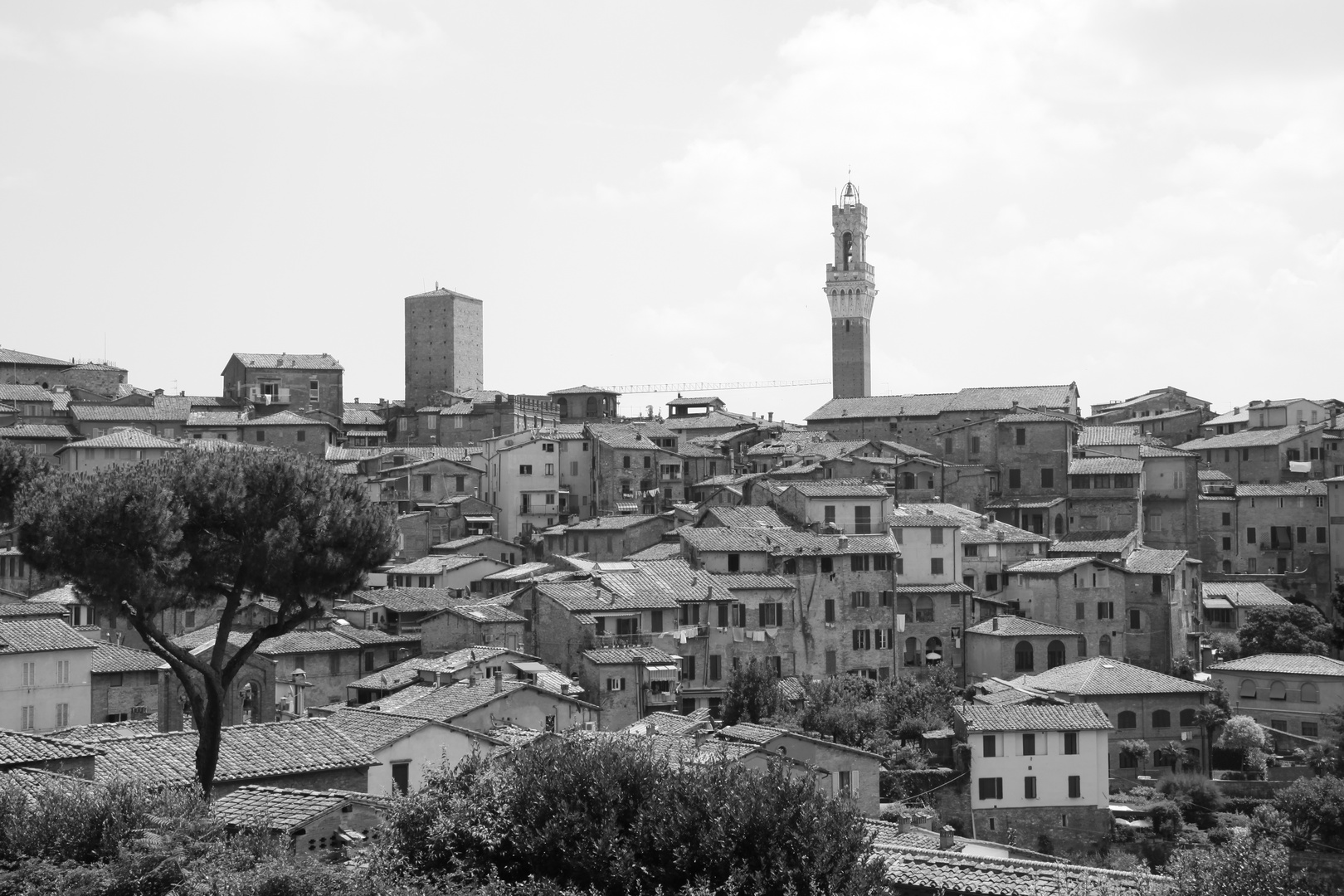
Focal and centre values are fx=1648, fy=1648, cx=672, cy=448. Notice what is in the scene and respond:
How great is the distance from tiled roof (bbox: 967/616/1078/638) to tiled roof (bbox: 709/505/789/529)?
818 cm

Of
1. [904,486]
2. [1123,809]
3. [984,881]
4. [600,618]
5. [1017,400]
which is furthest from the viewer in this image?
[1017,400]

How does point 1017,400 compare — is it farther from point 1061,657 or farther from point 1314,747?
point 1314,747

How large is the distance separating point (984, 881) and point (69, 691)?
80.3 ft

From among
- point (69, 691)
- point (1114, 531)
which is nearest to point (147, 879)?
point (69, 691)

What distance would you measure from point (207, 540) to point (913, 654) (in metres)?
36.8

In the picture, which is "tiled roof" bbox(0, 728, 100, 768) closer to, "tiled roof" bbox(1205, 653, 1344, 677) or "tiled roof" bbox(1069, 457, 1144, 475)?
"tiled roof" bbox(1205, 653, 1344, 677)

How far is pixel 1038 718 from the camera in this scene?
156ft

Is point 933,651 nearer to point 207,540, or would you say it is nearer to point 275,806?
point 207,540

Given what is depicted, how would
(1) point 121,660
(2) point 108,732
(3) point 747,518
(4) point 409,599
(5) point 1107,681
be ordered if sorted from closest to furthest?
(2) point 108,732
(1) point 121,660
(5) point 1107,681
(4) point 409,599
(3) point 747,518

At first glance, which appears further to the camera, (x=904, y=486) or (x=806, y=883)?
(x=904, y=486)

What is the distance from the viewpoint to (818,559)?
190ft

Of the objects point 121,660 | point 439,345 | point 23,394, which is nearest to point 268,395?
point 23,394

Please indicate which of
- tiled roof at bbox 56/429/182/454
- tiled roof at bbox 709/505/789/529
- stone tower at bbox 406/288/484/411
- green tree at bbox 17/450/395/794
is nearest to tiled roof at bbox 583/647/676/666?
tiled roof at bbox 709/505/789/529

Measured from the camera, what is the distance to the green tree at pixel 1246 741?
5372 centimetres
